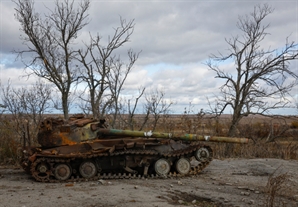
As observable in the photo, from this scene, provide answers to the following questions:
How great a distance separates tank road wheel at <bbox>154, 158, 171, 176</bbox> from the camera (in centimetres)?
1134

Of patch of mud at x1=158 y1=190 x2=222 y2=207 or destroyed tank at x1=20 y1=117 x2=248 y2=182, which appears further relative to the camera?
destroyed tank at x1=20 y1=117 x2=248 y2=182

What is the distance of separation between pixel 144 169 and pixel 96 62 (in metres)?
9.71

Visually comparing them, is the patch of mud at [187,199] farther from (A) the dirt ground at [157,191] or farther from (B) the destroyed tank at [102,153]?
(B) the destroyed tank at [102,153]

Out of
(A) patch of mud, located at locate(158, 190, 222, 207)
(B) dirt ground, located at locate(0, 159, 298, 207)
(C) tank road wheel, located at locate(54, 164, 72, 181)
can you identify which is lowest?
(A) patch of mud, located at locate(158, 190, 222, 207)

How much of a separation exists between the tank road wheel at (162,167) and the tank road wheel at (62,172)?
256 centimetres

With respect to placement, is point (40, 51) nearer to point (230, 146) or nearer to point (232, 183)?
point (230, 146)

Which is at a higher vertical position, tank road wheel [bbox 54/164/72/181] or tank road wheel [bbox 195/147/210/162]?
tank road wheel [bbox 195/147/210/162]

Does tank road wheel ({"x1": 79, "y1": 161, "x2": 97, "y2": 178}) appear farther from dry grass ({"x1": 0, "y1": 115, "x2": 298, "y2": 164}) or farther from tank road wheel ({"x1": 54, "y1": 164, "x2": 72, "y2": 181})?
dry grass ({"x1": 0, "y1": 115, "x2": 298, "y2": 164})

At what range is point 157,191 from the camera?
30.5 ft

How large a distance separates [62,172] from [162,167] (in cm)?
291

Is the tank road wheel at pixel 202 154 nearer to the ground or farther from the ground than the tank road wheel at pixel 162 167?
farther from the ground

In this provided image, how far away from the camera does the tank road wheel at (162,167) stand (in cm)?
1134

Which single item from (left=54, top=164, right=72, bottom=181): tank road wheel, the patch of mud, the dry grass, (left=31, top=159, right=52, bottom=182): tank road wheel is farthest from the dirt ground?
the dry grass

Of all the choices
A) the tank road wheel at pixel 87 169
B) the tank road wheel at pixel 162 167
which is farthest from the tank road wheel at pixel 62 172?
the tank road wheel at pixel 162 167
